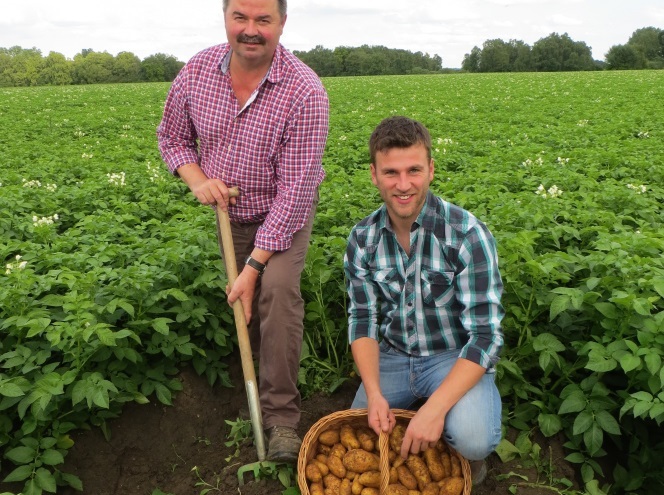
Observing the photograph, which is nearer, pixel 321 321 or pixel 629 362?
pixel 629 362

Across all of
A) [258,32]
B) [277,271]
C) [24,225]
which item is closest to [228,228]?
[277,271]

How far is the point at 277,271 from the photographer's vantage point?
295 cm

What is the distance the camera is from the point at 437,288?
279cm

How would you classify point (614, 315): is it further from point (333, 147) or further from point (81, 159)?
point (81, 159)

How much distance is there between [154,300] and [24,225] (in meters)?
2.00

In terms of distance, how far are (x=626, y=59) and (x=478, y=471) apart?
85983 millimetres

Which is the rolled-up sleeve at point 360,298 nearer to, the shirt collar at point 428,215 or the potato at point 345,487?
the shirt collar at point 428,215

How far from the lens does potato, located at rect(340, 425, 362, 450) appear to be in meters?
2.79

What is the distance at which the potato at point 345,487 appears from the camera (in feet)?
8.58

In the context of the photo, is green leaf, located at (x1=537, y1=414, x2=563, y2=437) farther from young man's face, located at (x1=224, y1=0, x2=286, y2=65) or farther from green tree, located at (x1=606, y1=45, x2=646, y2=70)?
green tree, located at (x1=606, y1=45, x2=646, y2=70)

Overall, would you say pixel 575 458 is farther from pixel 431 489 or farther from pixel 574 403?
pixel 431 489

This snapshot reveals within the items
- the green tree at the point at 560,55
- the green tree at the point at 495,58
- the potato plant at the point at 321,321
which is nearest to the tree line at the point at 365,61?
the green tree at the point at 495,58

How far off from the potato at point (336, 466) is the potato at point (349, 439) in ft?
0.30

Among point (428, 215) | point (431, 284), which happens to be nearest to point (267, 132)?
point (428, 215)
